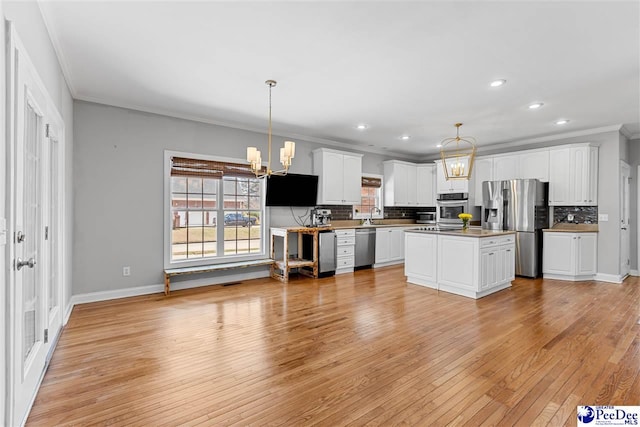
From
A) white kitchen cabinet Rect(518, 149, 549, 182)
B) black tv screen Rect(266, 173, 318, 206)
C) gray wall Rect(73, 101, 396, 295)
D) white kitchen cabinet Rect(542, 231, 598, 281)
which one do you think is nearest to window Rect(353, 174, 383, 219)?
black tv screen Rect(266, 173, 318, 206)

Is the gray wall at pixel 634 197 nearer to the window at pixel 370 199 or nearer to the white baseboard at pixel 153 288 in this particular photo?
the window at pixel 370 199

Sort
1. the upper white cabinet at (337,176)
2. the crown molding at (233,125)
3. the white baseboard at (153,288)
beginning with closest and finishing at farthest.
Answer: the white baseboard at (153,288)
the crown molding at (233,125)
the upper white cabinet at (337,176)

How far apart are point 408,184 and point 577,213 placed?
132 inches

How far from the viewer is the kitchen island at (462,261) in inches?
174

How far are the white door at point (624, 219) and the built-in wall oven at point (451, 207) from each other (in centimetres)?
251

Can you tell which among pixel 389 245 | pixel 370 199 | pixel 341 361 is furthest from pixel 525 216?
pixel 341 361

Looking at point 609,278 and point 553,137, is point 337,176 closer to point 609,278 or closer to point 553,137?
point 553,137

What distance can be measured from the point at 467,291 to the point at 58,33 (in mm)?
5285

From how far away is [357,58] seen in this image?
3104mm

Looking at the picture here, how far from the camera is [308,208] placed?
6461 millimetres

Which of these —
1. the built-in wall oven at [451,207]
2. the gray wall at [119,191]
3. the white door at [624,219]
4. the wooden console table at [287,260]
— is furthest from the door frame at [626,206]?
the gray wall at [119,191]

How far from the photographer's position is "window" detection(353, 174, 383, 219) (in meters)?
7.45

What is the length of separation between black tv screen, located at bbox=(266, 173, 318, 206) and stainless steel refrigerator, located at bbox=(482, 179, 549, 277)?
362 cm

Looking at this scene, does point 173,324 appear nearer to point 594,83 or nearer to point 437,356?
point 437,356
